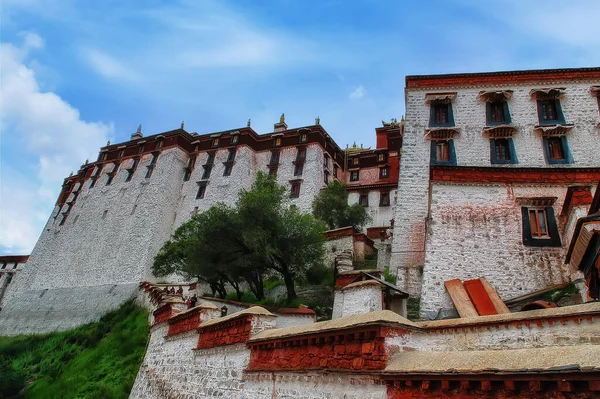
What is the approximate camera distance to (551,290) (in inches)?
385

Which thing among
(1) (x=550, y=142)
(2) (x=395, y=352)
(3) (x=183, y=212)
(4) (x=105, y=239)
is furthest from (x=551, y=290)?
(4) (x=105, y=239)

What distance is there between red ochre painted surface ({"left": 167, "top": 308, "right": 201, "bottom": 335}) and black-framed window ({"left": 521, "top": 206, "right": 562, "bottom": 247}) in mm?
8470

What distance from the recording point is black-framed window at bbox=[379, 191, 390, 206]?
3225cm

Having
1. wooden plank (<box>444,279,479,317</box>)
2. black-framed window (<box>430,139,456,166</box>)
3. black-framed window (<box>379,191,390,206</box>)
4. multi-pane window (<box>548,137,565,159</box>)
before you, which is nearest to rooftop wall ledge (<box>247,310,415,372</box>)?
wooden plank (<box>444,279,479,317</box>)

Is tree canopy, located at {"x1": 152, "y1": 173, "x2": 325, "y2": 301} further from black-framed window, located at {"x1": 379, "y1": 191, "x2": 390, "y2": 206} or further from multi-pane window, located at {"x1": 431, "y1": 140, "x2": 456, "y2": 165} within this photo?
black-framed window, located at {"x1": 379, "y1": 191, "x2": 390, "y2": 206}

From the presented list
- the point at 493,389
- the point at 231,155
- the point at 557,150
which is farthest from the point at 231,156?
the point at 493,389

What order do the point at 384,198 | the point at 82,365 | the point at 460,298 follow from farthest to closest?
the point at 384,198 → the point at 82,365 → the point at 460,298

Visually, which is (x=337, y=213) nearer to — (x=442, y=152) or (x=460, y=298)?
(x=442, y=152)

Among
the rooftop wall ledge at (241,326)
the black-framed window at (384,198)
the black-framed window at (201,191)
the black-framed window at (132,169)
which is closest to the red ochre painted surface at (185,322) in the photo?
the rooftop wall ledge at (241,326)

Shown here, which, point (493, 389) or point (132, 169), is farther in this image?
point (132, 169)

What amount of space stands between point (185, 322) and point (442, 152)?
12.2 m

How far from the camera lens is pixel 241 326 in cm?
730

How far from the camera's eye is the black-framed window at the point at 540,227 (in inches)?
423

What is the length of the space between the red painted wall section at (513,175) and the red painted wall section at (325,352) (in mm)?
8258
